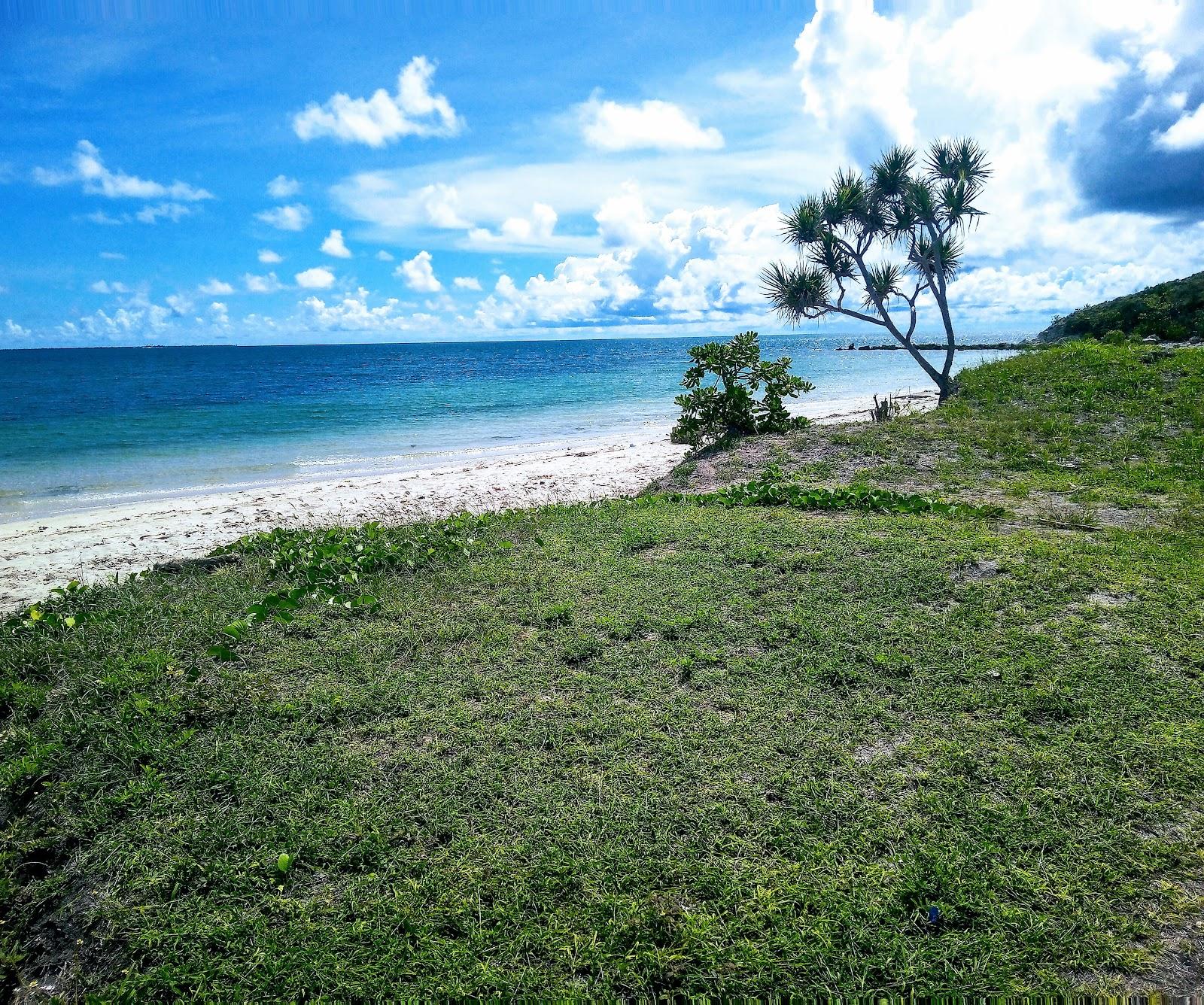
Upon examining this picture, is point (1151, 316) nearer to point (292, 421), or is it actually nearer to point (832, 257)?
point (832, 257)

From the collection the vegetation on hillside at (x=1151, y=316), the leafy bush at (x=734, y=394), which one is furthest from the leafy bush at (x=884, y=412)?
the vegetation on hillside at (x=1151, y=316)

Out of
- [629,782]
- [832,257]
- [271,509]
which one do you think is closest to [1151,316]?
[832,257]

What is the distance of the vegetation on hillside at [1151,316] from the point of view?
83.8ft

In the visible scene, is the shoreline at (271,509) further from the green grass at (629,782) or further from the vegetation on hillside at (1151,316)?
the vegetation on hillside at (1151,316)

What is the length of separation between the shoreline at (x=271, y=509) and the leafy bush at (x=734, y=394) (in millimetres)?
1352

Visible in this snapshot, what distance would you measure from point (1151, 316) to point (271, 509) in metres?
34.9

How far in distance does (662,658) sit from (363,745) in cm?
207

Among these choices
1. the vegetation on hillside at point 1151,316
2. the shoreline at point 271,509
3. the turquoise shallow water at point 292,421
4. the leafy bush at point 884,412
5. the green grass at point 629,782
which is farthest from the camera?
the vegetation on hillside at point 1151,316

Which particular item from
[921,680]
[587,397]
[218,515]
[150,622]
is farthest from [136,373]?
[921,680]

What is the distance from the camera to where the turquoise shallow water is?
56.2ft

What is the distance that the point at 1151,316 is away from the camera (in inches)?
1164

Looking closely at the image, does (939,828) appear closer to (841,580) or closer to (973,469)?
(841,580)

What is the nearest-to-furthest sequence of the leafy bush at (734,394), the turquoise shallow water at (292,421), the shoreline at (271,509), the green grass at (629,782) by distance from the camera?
the green grass at (629,782) → the shoreline at (271,509) → the leafy bush at (734,394) → the turquoise shallow water at (292,421)

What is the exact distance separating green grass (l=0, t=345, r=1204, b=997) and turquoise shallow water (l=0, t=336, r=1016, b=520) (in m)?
12.0
